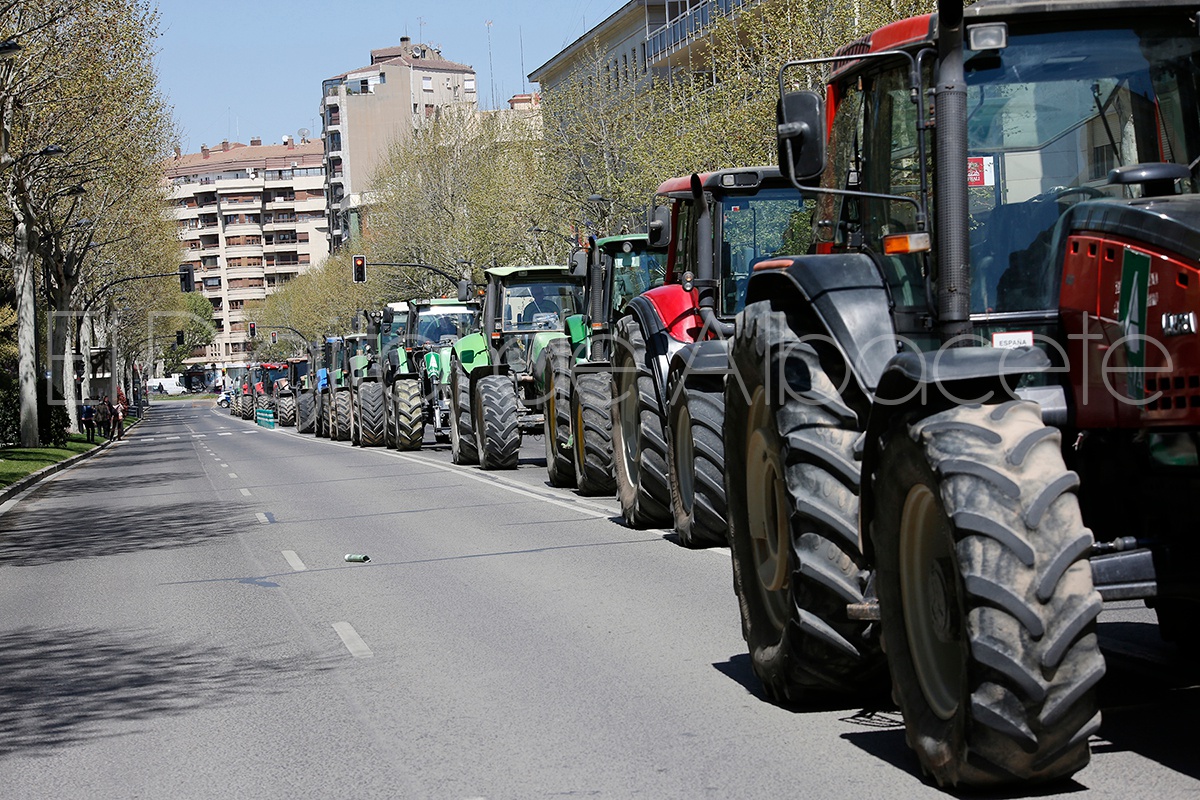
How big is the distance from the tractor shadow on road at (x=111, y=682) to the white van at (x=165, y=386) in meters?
167

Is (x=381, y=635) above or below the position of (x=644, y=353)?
below

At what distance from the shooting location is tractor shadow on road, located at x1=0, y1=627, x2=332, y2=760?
24.4 ft

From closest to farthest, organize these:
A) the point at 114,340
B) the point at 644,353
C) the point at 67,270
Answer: the point at 644,353, the point at 67,270, the point at 114,340

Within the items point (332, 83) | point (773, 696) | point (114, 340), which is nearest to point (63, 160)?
point (773, 696)

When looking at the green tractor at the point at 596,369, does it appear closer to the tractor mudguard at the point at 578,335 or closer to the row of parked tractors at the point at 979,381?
the tractor mudguard at the point at 578,335

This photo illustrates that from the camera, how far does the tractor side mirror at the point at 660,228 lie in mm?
14000

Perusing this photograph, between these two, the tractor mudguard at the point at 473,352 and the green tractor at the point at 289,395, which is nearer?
the tractor mudguard at the point at 473,352

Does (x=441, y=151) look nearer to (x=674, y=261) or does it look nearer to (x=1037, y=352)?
(x=674, y=261)

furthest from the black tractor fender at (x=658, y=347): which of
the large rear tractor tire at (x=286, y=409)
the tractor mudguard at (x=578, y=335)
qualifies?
the large rear tractor tire at (x=286, y=409)

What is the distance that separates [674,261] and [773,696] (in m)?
7.61

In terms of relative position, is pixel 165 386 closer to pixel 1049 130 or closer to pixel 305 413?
pixel 305 413

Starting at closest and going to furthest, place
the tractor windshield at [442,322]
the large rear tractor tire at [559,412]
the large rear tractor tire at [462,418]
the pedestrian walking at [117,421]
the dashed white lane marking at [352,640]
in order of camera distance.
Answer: the dashed white lane marking at [352,640], the large rear tractor tire at [559,412], the large rear tractor tire at [462,418], the tractor windshield at [442,322], the pedestrian walking at [117,421]

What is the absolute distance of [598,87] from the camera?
193 ft

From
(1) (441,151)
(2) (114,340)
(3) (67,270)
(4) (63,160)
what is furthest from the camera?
(2) (114,340)
